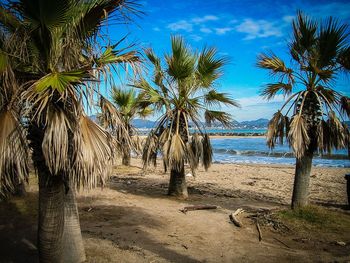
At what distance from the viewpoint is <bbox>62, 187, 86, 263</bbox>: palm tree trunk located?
4.82 meters

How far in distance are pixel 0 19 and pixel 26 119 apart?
131cm

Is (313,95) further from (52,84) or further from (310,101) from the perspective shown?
(52,84)

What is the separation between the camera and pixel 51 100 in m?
3.75

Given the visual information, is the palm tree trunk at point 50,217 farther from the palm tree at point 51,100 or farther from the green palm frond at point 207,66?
the green palm frond at point 207,66

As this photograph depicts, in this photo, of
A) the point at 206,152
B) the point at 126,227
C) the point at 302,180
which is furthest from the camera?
the point at 206,152

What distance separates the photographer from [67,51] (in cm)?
395

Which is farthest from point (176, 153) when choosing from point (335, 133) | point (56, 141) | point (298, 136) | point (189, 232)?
point (56, 141)

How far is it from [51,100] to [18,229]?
13.4 ft

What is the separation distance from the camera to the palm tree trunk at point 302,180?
782cm

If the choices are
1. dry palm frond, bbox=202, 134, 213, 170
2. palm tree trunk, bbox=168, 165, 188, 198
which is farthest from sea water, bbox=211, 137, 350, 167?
palm tree trunk, bbox=168, 165, 188, 198

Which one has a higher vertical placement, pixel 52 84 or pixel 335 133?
pixel 52 84

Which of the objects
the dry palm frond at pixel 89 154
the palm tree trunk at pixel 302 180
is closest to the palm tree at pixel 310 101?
the palm tree trunk at pixel 302 180

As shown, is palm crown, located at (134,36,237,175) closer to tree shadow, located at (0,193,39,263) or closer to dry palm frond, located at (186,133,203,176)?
dry palm frond, located at (186,133,203,176)

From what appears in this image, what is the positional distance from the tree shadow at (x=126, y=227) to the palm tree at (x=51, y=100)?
5.86 ft
